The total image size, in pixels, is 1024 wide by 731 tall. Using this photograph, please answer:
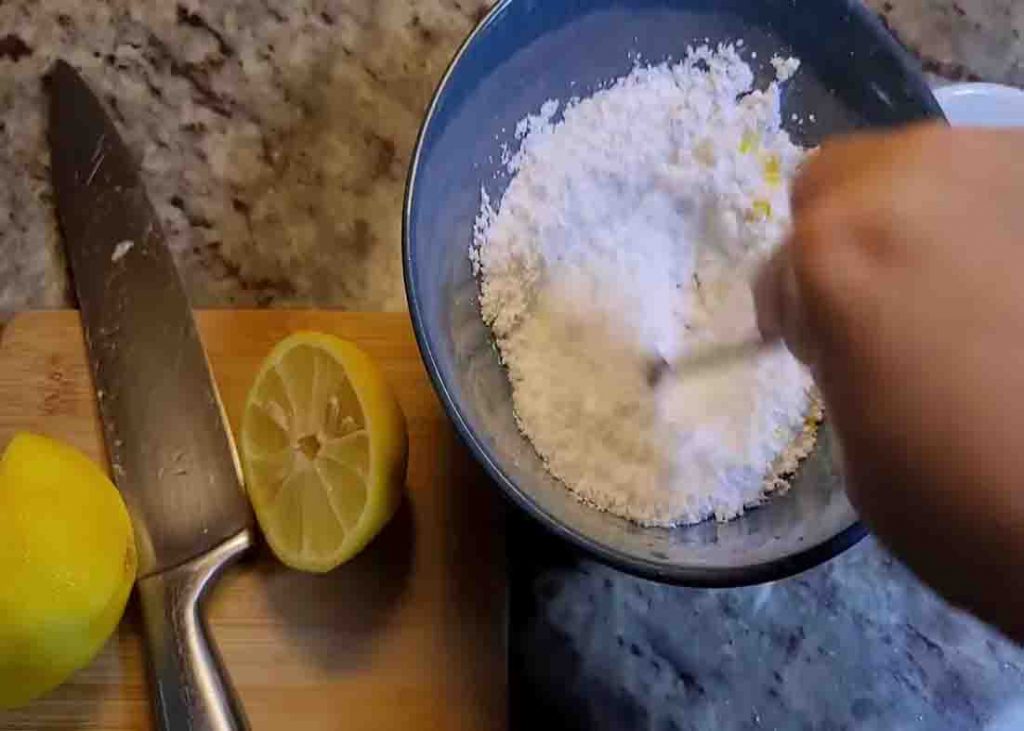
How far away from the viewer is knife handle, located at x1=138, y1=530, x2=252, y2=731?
2.29 ft

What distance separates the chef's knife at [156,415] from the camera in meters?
0.71

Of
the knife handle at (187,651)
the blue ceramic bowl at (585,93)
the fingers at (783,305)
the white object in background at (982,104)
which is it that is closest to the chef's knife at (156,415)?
the knife handle at (187,651)

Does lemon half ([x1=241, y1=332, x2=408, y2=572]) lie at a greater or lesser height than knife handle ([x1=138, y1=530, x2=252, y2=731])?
greater

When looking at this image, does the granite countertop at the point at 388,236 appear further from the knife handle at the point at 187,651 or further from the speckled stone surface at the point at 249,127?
the knife handle at the point at 187,651

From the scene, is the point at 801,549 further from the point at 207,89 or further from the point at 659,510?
the point at 207,89

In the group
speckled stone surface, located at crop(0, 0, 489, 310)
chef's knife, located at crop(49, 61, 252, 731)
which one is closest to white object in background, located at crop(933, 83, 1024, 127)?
speckled stone surface, located at crop(0, 0, 489, 310)

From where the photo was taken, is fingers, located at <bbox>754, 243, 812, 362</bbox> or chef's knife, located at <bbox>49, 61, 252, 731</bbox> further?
chef's knife, located at <bbox>49, 61, 252, 731</bbox>

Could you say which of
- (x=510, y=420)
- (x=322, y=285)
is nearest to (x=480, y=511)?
(x=510, y=420)

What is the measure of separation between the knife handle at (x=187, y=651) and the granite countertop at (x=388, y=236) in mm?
178

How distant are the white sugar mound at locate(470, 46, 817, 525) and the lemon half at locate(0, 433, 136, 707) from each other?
0.24m

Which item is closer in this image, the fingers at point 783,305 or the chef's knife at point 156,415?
the fingers at point 783,305

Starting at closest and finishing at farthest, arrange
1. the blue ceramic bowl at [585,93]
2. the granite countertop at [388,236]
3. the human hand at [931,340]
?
the human hand at [931,340], the blue ceramic bowl at [585,93], the granite countertop at [388,236]

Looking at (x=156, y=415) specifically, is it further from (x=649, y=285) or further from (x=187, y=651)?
(x=649, y=285)

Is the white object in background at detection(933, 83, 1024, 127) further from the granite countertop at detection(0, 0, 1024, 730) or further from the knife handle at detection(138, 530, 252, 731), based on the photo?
the knife handle at detection(138, 530, 252, 731)
